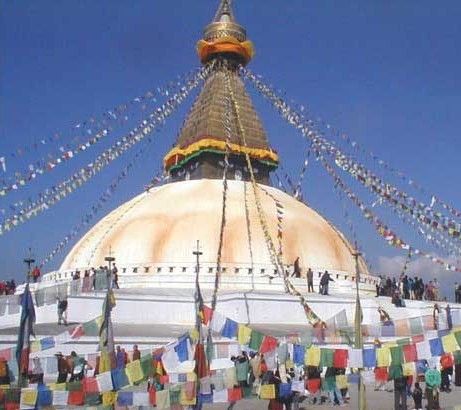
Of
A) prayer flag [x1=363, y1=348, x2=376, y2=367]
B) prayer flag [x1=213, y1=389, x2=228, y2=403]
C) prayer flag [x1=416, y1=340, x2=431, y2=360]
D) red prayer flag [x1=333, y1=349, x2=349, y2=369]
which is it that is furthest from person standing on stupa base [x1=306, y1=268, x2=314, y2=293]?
prayer flag [x1=416, y1=340, x2=431, y2=360]

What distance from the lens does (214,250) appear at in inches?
764

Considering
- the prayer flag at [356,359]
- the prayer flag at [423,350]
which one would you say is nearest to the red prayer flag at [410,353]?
the prayer flag at [423,350]

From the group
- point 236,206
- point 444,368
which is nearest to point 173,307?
point 236,206

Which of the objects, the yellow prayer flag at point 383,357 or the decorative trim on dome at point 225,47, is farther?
the decorative trim on dome at point 225,47

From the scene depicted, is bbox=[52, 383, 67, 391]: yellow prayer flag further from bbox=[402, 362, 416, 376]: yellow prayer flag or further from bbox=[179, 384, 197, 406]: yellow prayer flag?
bbox=[402, 362, 416, 376]: yellow prayer flag

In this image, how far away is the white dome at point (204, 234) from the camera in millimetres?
19578

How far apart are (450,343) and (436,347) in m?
0.18

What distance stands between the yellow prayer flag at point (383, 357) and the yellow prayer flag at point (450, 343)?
683 millimetres

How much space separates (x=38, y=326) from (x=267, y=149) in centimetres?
1246

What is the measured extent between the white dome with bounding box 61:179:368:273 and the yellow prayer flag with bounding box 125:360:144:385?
10.7 meters

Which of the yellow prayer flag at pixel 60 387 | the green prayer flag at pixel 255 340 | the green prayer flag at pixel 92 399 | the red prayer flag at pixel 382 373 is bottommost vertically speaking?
the green prayer flag at pixel 92 399

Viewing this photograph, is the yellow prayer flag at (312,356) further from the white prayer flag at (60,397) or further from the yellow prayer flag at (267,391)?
the white prayer flag at (60,397)

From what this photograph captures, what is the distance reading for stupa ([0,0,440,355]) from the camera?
16.9 metres

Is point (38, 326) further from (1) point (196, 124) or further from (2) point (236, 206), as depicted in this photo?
(1) point (196, 124)
